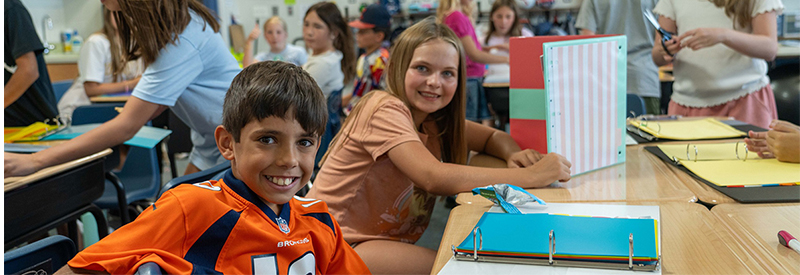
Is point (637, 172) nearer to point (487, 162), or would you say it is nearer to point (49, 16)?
point (487, 162)

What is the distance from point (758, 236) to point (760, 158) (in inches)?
23.3

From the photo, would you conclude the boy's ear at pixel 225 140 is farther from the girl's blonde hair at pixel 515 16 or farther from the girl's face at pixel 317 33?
the girl's blonde hair at pixel 515 16

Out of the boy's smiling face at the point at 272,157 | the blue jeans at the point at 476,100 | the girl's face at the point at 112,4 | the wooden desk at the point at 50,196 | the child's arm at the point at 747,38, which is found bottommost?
the blue jeans at the point at 476,100

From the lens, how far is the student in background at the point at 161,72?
1.57m

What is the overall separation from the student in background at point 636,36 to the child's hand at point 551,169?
68.7 inches

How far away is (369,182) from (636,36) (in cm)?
197

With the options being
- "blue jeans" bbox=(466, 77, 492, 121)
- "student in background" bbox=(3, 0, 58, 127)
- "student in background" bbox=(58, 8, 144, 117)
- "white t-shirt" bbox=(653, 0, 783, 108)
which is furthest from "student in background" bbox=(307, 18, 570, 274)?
"student in background" bbox=(58, 8, 144, 117)

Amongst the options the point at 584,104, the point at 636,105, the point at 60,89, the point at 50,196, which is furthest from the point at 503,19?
the point at 50,196

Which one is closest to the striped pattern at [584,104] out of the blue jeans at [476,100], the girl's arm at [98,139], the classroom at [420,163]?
the classroom at [420,163]

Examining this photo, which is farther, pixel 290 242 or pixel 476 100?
pixel 476 100

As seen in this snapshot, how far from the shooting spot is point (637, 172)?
54.0 inches

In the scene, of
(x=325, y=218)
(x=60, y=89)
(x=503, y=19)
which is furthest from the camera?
(x=503, y=19)

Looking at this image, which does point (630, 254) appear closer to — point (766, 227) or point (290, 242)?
point (766, 227)

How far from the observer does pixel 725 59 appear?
81.4 inches
